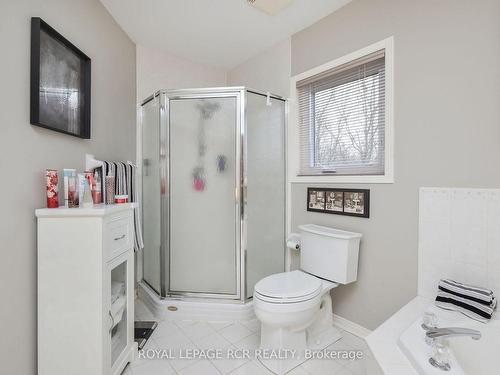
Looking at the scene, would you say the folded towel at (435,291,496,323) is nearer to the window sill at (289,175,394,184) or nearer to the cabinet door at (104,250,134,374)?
the window sill at (289,175,394,184)

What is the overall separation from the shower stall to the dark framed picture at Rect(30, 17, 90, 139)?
2.12 ft

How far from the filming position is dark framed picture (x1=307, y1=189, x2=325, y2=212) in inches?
82.8

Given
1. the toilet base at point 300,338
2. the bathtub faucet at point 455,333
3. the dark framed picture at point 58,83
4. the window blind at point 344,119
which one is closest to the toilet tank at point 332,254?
the toilet base at point 300,338

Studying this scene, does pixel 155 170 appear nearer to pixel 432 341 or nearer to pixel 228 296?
pixel 228 296

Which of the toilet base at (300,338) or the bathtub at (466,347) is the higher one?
the bathtub at (466,347)

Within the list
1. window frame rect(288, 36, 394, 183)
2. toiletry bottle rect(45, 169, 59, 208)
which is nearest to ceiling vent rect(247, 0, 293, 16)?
window frame rect(288, 36, 394, 183)

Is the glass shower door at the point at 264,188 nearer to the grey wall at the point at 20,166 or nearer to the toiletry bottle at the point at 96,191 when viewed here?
the toiletry bottle at the point at 96,191

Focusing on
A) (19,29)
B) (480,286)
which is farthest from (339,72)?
(19,29)

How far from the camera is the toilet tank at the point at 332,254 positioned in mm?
1790

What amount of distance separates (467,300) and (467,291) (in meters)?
0.05

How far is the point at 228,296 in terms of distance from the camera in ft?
7.25

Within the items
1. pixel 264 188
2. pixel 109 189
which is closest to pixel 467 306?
pixel 264 188

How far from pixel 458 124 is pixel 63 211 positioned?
6.85 ft

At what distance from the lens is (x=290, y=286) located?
5.53 ft
